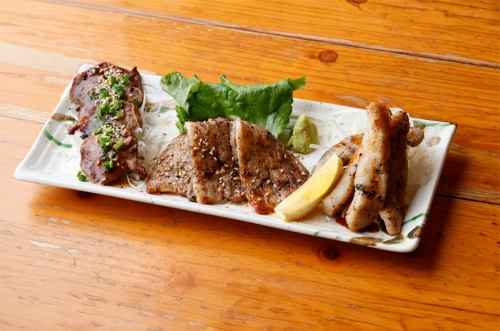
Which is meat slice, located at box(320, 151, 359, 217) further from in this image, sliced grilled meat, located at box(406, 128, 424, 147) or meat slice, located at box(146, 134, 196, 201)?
meat slice, located at box(146, 134, 196, 201)

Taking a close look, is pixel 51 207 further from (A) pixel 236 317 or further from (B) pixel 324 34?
(B) pixel 324 34

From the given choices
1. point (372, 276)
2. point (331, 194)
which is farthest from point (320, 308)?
point (331, 194)

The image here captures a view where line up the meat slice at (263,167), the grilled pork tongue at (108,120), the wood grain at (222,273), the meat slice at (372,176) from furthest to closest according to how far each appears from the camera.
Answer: the grilled pork tongue at (108,120) → the meat slice at (263,167) → the meat slice at (372,176) → the wood grain at (222,273)

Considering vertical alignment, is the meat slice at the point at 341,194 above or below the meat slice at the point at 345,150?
below

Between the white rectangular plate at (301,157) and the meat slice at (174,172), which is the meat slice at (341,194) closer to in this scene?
the white rectangular plate at (301,157)

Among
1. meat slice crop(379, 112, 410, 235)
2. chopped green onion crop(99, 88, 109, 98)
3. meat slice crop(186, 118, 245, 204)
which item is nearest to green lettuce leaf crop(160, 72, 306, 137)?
meat slice crop(186, 118, 245, 204)

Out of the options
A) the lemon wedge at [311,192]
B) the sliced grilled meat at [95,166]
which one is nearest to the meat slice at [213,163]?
the lemon wedge at [311,192]
